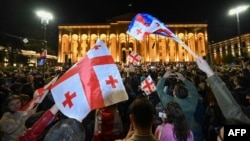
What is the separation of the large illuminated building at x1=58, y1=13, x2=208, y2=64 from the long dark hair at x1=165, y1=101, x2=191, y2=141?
217 feet

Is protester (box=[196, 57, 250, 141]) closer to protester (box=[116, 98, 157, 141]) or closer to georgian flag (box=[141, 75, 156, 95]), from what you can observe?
protester (box=[116, 98, 157, 141])

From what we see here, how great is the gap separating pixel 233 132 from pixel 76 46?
72.2 m

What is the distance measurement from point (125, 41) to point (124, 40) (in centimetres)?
50

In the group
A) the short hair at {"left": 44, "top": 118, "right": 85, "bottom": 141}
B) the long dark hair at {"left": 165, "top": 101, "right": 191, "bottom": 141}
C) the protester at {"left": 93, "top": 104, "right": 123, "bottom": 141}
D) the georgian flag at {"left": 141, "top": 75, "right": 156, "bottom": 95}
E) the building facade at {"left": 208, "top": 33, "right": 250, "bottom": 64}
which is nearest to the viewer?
the short hair at {"left": 44, "top": 118, "right": 85, "bottom": 141}

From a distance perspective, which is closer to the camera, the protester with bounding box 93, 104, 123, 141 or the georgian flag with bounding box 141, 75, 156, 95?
the protester with bounding box 93, 104, 123, 141

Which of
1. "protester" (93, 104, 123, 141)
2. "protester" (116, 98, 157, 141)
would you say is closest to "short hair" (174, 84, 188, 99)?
"protester" (93, 104, 123, 141)

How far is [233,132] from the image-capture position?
1820mm

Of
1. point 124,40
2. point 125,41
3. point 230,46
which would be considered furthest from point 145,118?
point 230,46

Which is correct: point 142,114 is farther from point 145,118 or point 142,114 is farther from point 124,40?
point 124,40

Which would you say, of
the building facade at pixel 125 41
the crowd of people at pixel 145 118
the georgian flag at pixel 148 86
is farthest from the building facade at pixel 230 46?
the crowd of people at pixel 145 118

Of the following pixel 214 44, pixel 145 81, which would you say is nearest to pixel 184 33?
pixel 214 44

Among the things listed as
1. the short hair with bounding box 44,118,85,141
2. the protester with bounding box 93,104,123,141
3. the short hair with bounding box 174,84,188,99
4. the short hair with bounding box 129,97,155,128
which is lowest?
the protester with bounding box 93,104,123,141

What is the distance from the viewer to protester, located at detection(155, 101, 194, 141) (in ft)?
10.5

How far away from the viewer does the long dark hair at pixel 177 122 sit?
126 inches
